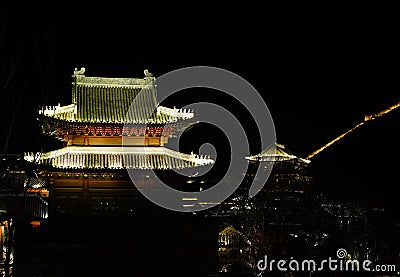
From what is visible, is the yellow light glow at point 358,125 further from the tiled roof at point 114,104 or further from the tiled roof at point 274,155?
the tiled roof at point 114,104

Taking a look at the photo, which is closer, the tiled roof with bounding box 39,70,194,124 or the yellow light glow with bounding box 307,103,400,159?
the tiled roof with bounding box 39,70,194,124

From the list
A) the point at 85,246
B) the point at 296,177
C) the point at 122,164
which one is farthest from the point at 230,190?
the point at 85,246

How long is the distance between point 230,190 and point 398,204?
9540 millimetres

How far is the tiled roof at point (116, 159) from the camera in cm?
2425

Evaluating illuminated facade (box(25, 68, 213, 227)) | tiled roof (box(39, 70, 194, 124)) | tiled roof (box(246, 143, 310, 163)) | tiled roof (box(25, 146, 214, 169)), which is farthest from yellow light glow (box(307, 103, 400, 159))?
tiled roof (box(39, 70, 194, 124))

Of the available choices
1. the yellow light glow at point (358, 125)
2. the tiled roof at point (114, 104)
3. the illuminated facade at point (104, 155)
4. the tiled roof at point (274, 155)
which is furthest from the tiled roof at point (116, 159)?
the yellow light glow at point (358, 125)

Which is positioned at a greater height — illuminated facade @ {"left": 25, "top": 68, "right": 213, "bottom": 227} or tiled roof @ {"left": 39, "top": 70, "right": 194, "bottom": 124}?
tiled roof @ {"left": 39, "top": 70, "right": 194, "bottom": 124}

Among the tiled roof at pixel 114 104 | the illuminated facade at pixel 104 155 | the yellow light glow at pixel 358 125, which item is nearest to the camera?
Answer: the illuminated facade at pixel 104 155

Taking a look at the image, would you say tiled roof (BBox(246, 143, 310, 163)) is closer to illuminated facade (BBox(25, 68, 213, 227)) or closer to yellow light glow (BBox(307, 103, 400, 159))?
yellow light glow (BBox(307, 103, 400, 159))

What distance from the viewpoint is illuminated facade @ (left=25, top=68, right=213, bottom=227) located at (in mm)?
24234

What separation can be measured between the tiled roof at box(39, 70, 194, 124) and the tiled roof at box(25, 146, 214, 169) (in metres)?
1.35

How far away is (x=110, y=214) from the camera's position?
80.5 feet

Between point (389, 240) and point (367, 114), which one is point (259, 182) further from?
point (367, 114)

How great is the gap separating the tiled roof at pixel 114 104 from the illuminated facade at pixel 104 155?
0.05 meters
